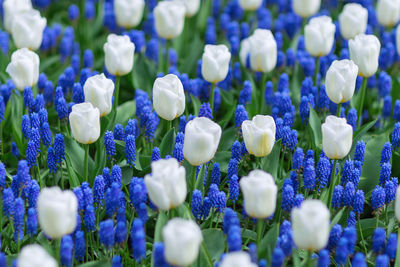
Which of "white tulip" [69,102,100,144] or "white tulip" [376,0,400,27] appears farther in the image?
"white tulip" [376,0,400,27]

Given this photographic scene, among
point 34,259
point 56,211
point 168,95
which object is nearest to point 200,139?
point 168,95

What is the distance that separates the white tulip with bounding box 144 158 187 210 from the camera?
2.84 metres

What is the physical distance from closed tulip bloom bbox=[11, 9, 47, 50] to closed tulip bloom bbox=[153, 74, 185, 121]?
1.30 m

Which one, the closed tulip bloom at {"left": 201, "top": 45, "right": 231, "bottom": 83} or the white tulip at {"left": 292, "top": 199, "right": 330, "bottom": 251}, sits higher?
the closed tulip bloom at {"left": 201, "top": 45, "right": 231, "bottom": 83}

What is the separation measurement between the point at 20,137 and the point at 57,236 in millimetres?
1562

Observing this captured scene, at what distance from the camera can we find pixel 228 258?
2469 millimetres

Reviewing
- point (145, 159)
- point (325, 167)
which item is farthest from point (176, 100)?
point (325, 167)

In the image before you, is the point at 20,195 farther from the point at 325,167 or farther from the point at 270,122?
the point at 325,167

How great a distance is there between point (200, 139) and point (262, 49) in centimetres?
138

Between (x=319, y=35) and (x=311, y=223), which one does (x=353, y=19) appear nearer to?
(x=319, y=35)

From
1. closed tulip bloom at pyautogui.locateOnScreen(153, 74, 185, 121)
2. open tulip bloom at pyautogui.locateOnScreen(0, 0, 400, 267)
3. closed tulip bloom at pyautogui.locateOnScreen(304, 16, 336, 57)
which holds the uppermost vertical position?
closed tulip bloom at pyautogui.locateOnScreen(304, 16, 336, 57)

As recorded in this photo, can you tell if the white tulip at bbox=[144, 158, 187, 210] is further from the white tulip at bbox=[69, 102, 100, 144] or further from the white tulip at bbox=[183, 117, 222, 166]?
the white tulip at bbox=[69, 102, 100, 144]

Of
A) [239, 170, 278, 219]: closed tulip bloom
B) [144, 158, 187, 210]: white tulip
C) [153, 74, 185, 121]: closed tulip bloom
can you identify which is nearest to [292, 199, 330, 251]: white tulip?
[239, 170, 278, 219]: closed tulip bloom

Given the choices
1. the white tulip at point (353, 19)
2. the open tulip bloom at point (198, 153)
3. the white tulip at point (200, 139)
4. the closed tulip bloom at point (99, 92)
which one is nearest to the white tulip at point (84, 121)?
the open tulip bloom at point (198, 153)
